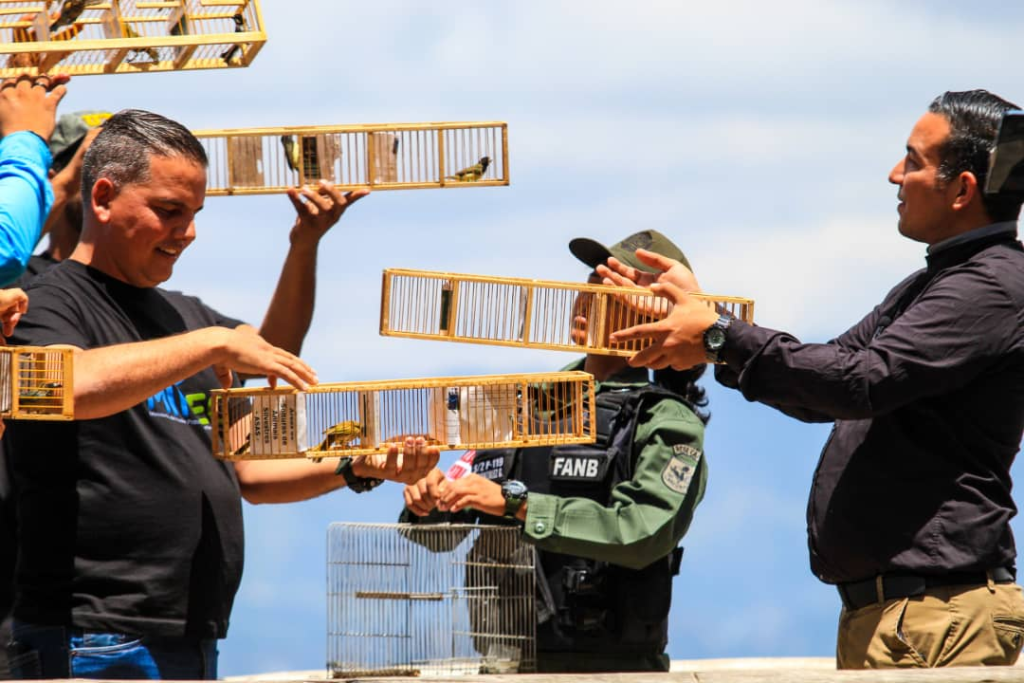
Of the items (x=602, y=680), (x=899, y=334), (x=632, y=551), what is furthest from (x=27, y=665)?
(x=899, y=334)

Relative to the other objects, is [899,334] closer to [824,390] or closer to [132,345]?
[824,390]

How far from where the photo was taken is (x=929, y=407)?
458cm

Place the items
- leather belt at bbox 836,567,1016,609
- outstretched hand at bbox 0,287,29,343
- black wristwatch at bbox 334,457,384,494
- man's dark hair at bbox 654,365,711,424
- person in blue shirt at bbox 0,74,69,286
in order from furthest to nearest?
1. man's dark hair at bbox 654,365,711,424
2. black wristwatch at bbox 334,457,384,494
3. leather belt at bbox 836,567,1016,609
4. person in blue shirt at bbox 0,74,69,286
5. outstretched hand at bbox 0,287,29,343

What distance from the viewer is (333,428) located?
4699mm

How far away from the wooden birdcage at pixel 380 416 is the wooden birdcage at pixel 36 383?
2.16 feet

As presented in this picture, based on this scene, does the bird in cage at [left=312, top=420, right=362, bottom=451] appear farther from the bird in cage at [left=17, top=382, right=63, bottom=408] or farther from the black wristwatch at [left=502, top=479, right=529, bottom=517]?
the black wristwatch at [left=502, top=479, right=529, bottom=517]

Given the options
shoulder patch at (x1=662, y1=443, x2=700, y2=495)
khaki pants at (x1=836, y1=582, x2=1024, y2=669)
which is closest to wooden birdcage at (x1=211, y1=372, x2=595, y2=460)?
shoulder patch at (x1=662, y1=443, x2=700, y2=495)

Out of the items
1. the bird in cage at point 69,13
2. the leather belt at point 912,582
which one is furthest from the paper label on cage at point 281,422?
the leather belt at point 912,582

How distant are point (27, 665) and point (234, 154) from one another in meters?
Result: 2.05

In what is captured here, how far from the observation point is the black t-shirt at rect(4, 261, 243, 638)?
4.65 m

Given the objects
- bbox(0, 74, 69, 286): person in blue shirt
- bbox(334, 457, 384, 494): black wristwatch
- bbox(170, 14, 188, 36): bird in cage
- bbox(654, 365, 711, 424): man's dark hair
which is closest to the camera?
bbox(0, 74, 69, 286): person in blue shirt

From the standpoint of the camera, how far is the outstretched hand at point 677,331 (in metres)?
4.58

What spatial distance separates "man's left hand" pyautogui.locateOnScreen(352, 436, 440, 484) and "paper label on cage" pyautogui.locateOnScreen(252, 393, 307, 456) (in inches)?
12.0

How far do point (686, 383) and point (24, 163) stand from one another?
308cm
